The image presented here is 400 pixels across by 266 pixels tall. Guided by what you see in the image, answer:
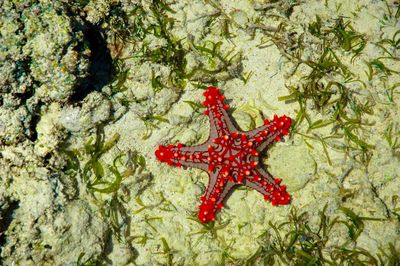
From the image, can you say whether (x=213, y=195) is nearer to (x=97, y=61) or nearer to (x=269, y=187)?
(x=269, y=187)

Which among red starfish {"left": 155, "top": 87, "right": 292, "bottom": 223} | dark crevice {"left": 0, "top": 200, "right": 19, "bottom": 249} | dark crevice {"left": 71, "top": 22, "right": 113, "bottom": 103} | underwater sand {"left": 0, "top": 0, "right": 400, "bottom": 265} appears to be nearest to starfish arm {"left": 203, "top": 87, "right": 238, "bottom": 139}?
red starfish {"left": 155, "top": 87, "right": 292, "bottom": 223}

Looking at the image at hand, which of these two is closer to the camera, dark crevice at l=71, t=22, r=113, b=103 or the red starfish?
the red starfish

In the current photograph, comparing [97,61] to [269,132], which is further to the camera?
[97,61]

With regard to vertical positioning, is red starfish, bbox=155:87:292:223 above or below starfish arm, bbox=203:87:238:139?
below

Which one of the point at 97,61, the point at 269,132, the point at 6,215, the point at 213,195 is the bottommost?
the point at 6,215

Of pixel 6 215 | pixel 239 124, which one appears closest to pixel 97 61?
pixel 239 124

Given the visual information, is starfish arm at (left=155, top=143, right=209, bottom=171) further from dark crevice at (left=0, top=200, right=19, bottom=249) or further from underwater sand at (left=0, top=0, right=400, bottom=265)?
dark crevice at (left=0, top=200, right=19, bottom=249)

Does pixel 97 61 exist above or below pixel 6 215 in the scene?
above

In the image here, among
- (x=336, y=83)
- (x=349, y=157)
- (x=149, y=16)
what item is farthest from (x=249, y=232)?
(x=149, y=16)
